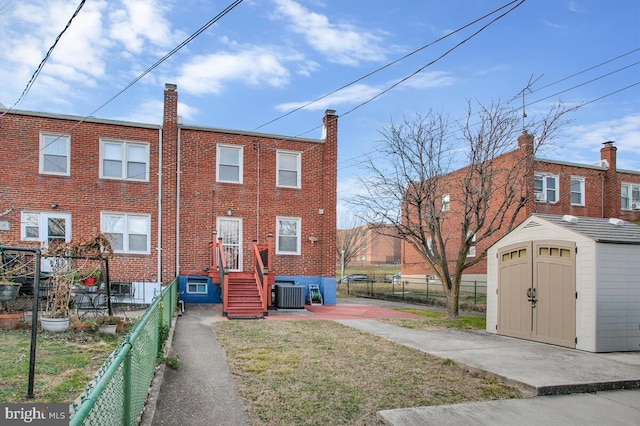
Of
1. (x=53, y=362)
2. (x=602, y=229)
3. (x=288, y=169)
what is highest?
(x=288, y=169)

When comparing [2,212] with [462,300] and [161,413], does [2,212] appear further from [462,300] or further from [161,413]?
[462,300]

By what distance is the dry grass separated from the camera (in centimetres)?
570

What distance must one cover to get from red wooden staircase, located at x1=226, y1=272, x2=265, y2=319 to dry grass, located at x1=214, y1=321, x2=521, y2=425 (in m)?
3.65

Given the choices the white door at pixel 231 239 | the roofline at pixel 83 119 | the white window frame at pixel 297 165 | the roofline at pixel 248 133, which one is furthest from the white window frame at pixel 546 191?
the roofline at pixel 83 119

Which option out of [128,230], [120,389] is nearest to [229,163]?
[128,230]

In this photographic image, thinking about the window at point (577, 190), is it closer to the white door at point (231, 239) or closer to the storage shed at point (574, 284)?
the storage shed at point (574, 284)

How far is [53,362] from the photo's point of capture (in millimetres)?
7160

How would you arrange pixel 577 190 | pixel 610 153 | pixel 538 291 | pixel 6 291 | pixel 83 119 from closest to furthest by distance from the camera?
pixel 6 291 → pixel 538 291 → pixel 83 119 → pixel 577 190 → pixel 610 153

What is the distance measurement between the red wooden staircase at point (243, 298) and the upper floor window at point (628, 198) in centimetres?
2264

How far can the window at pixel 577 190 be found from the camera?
25.7 metres

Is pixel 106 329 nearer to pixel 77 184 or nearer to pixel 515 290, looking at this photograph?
pixel 77 184

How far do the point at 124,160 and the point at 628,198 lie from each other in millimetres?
26814

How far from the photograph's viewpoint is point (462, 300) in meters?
21.1

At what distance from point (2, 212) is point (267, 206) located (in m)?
9.09
